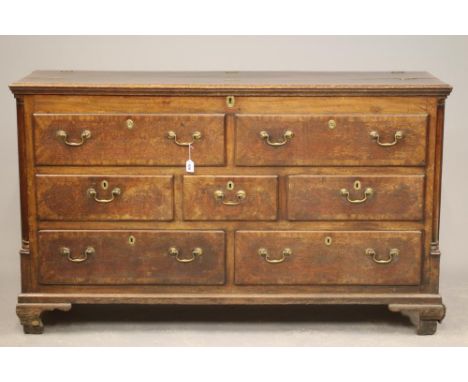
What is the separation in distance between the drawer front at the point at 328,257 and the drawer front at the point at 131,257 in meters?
0.13

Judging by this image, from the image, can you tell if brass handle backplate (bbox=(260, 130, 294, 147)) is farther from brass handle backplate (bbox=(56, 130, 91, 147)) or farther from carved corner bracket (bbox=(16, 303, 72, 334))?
carved corner bracket (bbox=(16, 303, 72, 334))

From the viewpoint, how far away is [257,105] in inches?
208

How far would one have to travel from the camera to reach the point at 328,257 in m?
5.40

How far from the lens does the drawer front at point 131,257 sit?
5387 millimetres

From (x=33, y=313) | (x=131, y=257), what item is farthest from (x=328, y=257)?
(x=33, y=313)

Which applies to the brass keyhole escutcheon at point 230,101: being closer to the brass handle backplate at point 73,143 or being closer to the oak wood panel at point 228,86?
the oak wood panel at point 228,86

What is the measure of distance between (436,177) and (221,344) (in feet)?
3.74

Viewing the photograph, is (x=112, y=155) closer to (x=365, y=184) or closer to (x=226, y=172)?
(x=226, y=172)

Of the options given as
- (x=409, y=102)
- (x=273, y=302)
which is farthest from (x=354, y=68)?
(x=273, y=302)

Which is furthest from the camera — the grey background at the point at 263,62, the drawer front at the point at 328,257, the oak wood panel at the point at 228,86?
the grey background at the point at 263,62

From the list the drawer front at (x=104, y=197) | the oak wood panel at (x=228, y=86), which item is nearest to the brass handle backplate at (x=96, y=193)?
the drawer front at (x=104, y=197)

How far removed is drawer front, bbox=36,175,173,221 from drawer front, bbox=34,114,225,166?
0.27 feet

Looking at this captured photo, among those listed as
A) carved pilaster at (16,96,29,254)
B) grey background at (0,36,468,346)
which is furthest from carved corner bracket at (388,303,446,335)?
carved pilaster at (16,96,29,254)

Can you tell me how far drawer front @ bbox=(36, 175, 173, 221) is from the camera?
5.34 m
